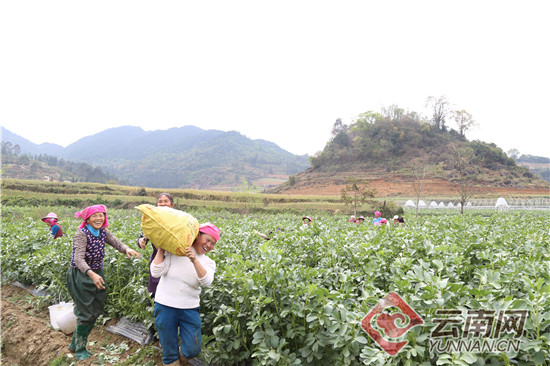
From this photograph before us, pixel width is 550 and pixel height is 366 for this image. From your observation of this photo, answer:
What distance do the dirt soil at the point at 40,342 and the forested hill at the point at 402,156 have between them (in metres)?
57.9

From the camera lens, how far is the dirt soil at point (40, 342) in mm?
3590

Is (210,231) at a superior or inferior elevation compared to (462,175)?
inferior

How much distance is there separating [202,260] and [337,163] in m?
70.2

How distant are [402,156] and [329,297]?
71.9 meters

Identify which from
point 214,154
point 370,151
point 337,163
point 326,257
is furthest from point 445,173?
point 214,154

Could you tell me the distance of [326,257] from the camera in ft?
11.0

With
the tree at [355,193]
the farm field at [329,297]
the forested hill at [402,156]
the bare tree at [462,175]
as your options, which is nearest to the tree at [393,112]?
the forested hill at [402,156]

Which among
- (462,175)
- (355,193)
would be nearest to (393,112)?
(462,175)

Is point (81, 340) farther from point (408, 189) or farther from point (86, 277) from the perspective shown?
point (408, 189)

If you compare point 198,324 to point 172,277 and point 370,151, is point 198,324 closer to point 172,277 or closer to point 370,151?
point 172,277

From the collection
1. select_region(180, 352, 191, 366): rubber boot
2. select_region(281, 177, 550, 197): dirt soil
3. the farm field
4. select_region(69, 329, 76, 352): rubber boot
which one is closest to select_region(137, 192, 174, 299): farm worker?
the farm field

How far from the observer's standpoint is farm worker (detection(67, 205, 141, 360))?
3465mm

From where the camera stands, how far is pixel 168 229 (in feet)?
8.16

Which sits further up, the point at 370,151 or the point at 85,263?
the point at 370,151
